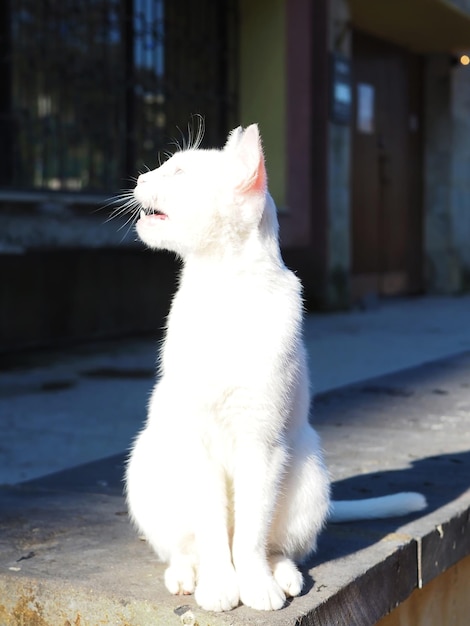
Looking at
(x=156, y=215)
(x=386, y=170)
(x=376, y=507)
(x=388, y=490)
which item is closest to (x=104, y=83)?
(x=386, y=170)

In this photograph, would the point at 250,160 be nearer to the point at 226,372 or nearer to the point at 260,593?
the point at 226,372

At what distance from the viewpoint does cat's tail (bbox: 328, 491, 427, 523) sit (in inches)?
99.3

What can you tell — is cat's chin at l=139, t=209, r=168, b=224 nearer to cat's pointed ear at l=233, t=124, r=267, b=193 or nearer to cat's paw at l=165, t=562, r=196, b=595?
cat's pointed ear at l=233, t=124, r=267, b=193

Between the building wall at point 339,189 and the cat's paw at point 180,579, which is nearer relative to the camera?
the cat's paw at point 180,579

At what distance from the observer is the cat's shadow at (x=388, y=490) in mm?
2338

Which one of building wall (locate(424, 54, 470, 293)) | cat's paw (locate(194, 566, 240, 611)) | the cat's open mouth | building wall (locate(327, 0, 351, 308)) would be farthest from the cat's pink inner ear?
building wall (locate(424, 54, 470, 293))

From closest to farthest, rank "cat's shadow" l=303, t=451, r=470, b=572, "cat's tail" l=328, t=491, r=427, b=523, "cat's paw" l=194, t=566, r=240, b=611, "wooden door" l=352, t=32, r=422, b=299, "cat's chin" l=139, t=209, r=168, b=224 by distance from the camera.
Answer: "cat's paw" l=194, t=566, r=240, b=611, "cat's chin" l=139, t=209, r=168, b=224, "cat's shadow" l=303, t=451, r=470, b=572, "cat's tail" l=328, t=491, r=427, b=523, "wooden door" l=352, t=32, r=422, b=299

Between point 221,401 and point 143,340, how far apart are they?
5716 mm

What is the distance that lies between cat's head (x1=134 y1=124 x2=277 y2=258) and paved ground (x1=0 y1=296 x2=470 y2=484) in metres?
1.78

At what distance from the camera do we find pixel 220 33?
8781 mm

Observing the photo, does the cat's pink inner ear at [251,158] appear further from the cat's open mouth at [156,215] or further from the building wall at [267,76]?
the building wall at [267,76]

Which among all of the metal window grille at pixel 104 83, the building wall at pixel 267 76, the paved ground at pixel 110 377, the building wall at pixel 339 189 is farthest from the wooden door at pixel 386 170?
the metal window grille at pixel 104 83

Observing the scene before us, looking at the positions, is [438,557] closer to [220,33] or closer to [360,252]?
[220,33]

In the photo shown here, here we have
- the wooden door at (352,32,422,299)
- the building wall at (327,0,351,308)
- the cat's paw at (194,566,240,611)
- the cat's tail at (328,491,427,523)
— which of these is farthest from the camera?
the wooden door at (352,32,422,299)
